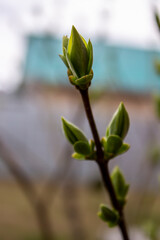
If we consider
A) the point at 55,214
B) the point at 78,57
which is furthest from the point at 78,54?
the point at 55,214

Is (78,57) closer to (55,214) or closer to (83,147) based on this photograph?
(83,147)

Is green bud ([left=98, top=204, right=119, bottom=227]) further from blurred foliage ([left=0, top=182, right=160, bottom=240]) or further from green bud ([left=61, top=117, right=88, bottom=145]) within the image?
blurred foliage ([left=0, top=182, right=160, bottom=240])

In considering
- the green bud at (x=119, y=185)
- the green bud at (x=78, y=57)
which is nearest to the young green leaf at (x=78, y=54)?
the green bud at (x=78, y=57)

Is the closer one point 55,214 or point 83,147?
point 83,147

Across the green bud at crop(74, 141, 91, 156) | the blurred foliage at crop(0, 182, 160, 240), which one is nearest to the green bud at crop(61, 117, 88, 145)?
the green bud at crop(74, 141, 91, 156)

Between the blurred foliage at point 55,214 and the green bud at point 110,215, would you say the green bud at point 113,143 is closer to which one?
the green bud at point 110,215

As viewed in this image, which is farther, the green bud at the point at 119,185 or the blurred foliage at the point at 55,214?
the blurred foliage at the point at 55,214

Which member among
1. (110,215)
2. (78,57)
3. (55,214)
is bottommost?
(55,214)

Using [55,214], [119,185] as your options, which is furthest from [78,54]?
[55,214]

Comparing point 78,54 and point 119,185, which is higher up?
point 78,54
